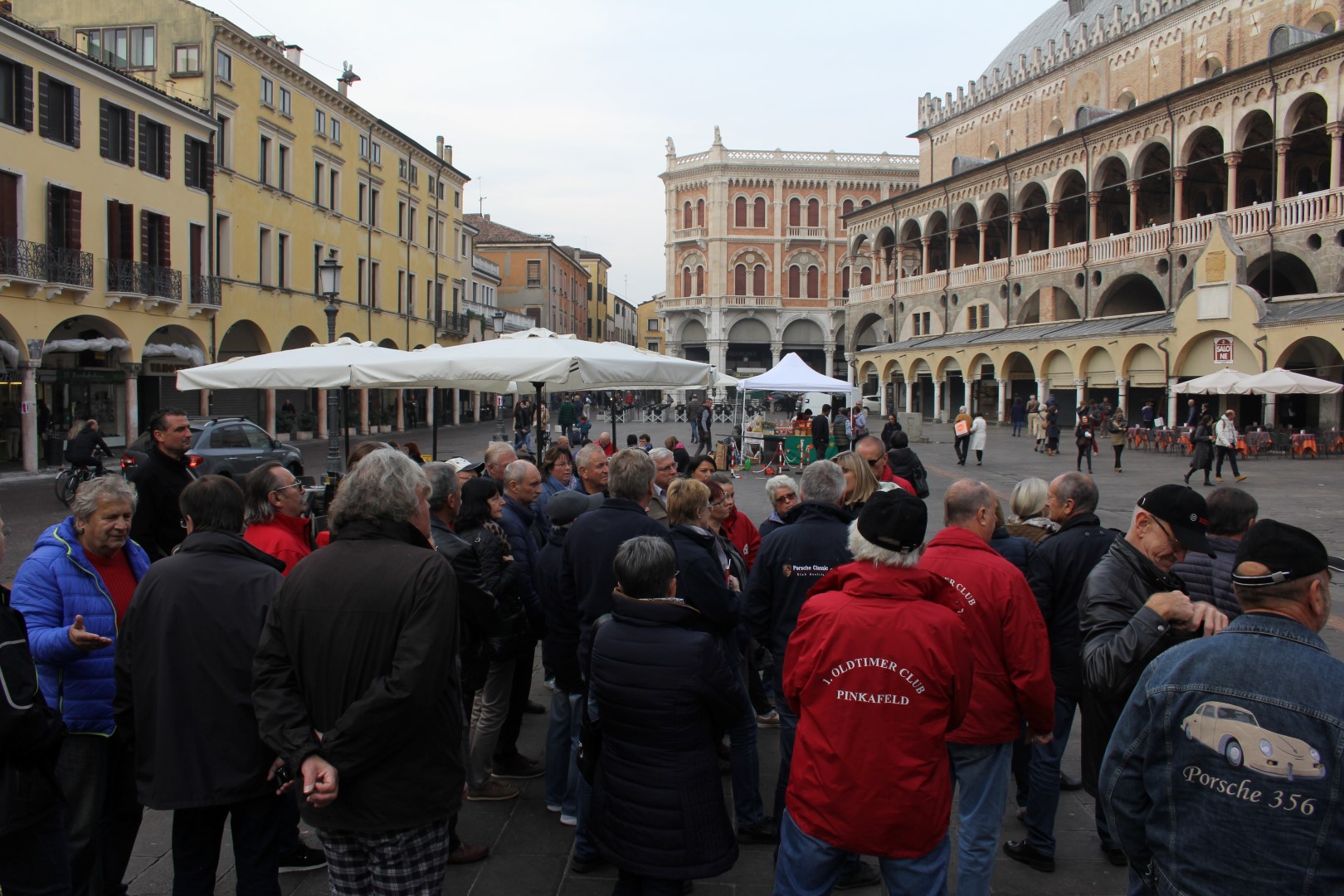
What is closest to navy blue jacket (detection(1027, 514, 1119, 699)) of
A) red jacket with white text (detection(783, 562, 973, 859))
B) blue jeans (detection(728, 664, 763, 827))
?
Answer: blue jeans (detection(728, 664, 763, 827))

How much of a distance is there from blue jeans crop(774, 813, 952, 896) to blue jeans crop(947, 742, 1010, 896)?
0.55m

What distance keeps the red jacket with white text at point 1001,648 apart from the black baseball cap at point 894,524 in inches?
22.8

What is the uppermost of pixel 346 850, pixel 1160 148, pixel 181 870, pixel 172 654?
pixel 1160 148

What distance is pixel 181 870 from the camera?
318 centimetres

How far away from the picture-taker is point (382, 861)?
9.07 ft

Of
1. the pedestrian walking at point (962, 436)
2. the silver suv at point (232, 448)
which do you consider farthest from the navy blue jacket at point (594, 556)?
the pedestrian walking at point (962, 436)

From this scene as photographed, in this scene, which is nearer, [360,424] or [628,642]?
[628,642]

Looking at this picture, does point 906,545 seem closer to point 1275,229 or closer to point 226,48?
point 1275,229

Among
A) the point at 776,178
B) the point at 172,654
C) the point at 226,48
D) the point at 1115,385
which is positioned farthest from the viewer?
the point at 776,178

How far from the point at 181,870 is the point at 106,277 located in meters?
24.0

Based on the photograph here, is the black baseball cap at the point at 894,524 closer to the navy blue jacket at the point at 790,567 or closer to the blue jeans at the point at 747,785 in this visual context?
the navy blue jacket at the point at 790,567

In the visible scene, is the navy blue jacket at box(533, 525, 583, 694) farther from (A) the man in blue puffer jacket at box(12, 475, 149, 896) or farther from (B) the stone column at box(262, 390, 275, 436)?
(B) the stone column at box(262, 390, 275, 436)

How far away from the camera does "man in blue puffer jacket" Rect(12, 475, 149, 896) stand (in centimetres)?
325

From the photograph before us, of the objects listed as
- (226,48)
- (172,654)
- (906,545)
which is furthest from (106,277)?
(906,545)
